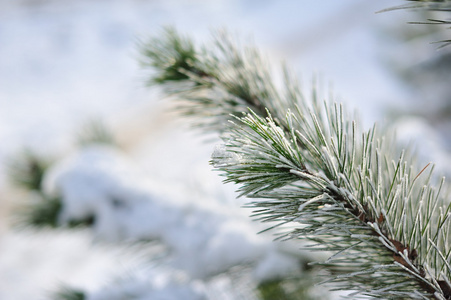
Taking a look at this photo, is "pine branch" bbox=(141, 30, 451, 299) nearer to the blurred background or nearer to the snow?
the blurred background

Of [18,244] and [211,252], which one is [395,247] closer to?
[211,252]

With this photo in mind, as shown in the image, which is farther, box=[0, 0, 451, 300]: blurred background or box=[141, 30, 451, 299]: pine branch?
box=[0, 0, 451, 300]: blurred background

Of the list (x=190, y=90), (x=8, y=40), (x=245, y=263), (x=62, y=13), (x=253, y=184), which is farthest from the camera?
(x=62, y=13)

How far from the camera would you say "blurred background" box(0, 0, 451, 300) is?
956mm

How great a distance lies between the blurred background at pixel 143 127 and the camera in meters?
0.96

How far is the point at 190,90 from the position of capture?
683mm

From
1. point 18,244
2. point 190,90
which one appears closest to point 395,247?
point 190,90

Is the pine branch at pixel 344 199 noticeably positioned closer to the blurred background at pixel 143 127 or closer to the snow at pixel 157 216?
the blurred background at pixel 143 127

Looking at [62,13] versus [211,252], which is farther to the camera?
[62,13]

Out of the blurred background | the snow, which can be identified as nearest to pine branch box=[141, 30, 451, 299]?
the blurred background

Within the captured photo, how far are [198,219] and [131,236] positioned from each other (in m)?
0.18

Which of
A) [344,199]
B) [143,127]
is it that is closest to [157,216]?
[344,199]

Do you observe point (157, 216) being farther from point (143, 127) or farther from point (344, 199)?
point (143, 127)

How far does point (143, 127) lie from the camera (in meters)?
5.06
